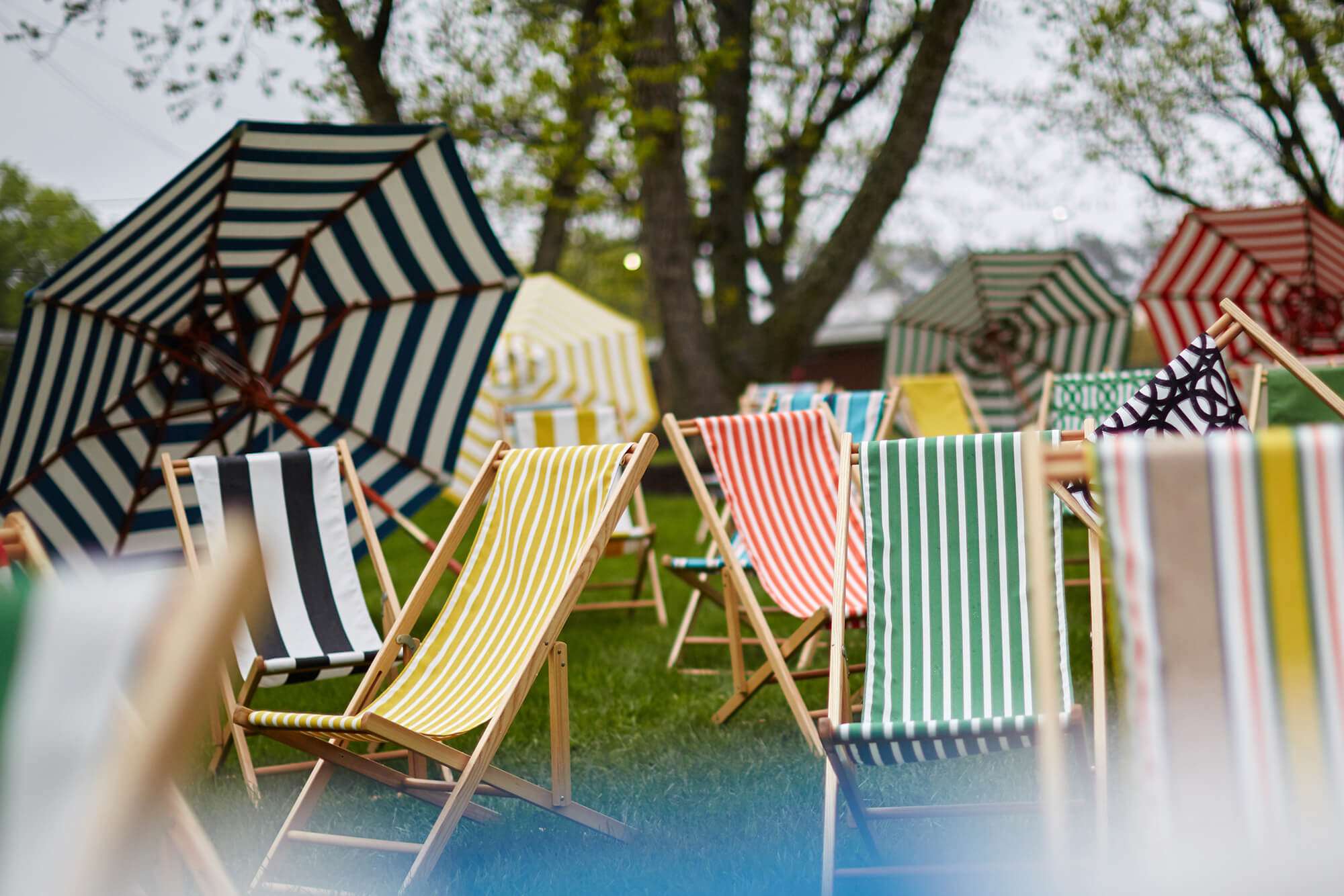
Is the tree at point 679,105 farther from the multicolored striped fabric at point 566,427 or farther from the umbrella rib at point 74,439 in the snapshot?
the umbrella rib at point 74,439

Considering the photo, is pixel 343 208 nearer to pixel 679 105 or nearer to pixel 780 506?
pixel 780 506

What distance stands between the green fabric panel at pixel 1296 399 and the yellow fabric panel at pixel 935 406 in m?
Answer: 3.87

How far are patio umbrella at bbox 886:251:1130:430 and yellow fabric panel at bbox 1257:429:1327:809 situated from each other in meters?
7.86

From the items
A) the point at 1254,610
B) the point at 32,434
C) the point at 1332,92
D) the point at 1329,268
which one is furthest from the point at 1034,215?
the point at 1254,610

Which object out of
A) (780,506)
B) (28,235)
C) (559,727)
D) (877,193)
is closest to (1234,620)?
(559,727)

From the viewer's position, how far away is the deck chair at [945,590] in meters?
2.72

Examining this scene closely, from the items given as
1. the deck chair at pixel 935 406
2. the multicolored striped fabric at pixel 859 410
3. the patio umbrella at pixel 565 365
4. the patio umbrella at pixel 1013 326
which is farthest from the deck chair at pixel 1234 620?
the patio umbrella at pixel 1013 326

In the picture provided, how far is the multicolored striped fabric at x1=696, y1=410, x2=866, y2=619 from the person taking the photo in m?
4.07

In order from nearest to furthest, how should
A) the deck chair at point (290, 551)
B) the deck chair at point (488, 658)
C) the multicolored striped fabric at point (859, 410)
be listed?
the deck chair at point (488, 658)
the deck chair at point (290, 551)
the multicolored striped fabric at point (859, 410)

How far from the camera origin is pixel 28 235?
20.6 m

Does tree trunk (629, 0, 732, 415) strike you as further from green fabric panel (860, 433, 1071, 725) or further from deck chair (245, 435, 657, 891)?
green fabric panel (860, 433, 1071, 725)

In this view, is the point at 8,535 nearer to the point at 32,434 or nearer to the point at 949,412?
the point at 32,434

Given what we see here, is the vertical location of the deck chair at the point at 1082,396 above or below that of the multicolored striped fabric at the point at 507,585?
above

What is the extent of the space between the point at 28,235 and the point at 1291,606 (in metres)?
22.7
